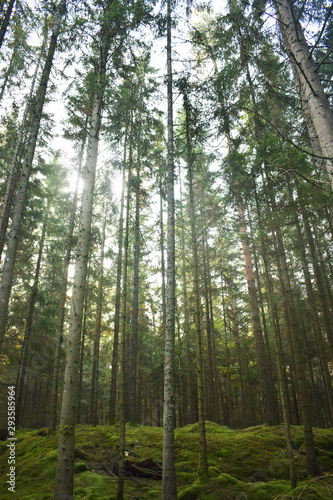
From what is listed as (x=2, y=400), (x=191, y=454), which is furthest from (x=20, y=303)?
(x=191, y=454)

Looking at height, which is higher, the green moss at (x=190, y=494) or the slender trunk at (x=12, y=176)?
the slender trunk at (x=12, y=176)

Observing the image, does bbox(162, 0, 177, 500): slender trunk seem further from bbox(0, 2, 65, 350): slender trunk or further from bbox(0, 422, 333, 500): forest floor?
bbox(0, 2, 65, 350): slender trunk

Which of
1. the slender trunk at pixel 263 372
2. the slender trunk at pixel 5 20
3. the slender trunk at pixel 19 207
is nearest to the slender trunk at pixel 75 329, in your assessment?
the slender trunk at pixel 19 207

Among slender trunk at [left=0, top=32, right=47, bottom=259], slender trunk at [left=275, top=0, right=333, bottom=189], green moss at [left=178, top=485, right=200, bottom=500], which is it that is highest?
slender trunk at [left=0, top=32, right=47, bottom=259]

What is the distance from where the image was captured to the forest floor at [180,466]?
568 centimetres

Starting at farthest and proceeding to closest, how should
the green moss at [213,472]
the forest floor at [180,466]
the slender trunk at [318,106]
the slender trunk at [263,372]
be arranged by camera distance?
the slender trunk at [263,372], the green moss at [213,472], the forest floor at [180,466], the slender trunk at [318,106]

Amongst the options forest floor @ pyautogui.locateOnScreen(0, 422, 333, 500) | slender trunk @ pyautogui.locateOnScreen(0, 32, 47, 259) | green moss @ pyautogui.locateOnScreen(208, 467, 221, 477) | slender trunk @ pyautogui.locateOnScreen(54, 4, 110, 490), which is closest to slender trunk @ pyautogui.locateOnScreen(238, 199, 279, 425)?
forest floor @ pyautogui.locateOnScreen(0, 422, 333, 500)

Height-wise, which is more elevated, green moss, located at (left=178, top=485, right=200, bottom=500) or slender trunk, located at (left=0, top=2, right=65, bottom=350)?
slender trunk, located at (left=0, top=2, right=65, bottom=350)

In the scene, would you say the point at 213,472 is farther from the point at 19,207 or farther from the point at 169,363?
the point at 19,207

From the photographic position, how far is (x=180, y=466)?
25.2ft

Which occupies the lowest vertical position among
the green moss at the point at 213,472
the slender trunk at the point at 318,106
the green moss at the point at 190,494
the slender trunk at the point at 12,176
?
the green moss at the point at 190,494

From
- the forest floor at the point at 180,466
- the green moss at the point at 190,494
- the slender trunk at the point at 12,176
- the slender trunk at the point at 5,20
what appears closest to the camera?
the green moss at the point at 190,494

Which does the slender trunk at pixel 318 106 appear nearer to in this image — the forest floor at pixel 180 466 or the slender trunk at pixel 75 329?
the slender trunk at pixel 75 329

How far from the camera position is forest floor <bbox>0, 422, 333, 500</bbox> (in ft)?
18.6
